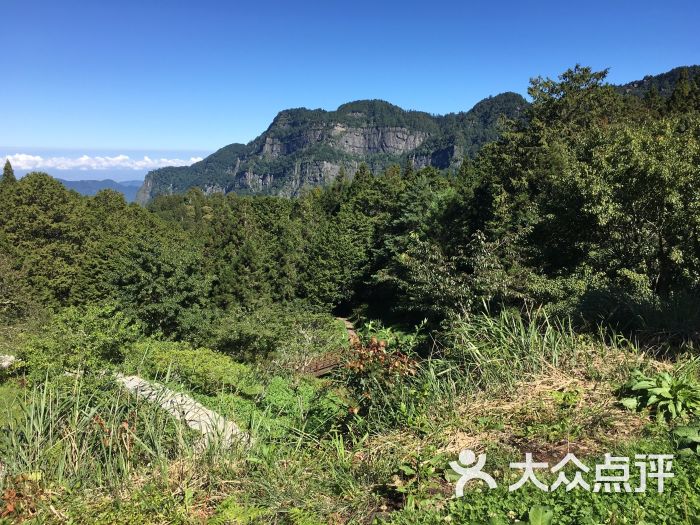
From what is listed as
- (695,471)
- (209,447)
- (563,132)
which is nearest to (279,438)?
(209,447)

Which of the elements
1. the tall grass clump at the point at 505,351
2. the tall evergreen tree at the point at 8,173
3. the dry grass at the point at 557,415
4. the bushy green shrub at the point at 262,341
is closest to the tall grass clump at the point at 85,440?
the dry grass at the point at 557,415

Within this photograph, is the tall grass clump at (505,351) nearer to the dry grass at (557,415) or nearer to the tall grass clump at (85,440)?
the dry grass at (557,415)

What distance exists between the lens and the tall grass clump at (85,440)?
11.6ft

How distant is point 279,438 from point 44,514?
207cm

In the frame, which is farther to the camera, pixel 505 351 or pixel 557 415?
pixel 505 351

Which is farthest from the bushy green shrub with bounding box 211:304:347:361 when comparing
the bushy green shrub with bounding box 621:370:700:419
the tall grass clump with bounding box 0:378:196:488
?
the bushy green shrub with bounding box 621:370:700:419

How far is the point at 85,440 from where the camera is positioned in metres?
3.72

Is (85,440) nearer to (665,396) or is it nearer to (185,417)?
(185,417)

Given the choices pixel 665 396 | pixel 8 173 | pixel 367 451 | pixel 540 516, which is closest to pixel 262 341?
pixel 367 451

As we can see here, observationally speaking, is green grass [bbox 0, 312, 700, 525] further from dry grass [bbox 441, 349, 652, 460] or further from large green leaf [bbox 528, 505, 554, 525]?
large green leaf [bbox 528, 505, 554, 525]

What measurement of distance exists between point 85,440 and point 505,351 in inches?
162

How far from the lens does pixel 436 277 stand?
1866cm

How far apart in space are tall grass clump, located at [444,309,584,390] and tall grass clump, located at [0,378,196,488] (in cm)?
294

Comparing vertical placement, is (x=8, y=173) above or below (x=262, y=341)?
above
